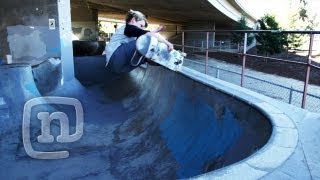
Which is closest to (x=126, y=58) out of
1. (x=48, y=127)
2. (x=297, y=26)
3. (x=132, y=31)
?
(x=132, y=31)

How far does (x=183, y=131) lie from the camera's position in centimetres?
502

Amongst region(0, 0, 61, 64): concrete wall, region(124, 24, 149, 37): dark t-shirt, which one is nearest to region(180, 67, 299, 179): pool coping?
region(124, 24, 149, 37): dark t-shirt

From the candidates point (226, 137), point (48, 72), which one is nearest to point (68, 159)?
point (226, 137)

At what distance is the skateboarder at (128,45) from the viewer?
5383 millimetres

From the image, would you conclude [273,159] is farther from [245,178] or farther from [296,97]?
[296,97]

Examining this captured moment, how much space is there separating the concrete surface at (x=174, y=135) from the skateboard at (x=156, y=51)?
453mm

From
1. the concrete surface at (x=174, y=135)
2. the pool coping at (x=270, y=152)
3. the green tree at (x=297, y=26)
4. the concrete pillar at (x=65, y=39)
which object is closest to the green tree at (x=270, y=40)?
the green tree at (x=297, y=26)

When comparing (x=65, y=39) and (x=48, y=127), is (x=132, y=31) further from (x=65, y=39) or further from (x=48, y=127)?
(x=65, y=39)

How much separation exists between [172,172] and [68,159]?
6.12ft

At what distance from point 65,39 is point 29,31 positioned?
1.22 meters

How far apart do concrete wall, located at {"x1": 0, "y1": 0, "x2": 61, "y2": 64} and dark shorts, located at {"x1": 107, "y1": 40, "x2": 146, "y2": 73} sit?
438 centimetres

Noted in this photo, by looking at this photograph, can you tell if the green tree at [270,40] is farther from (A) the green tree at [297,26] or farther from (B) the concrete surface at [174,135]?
(B) the concrete surface at [174,135]

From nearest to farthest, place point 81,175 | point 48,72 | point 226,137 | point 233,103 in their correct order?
point 226,137
point 233,103
point 81,175
point 48,72

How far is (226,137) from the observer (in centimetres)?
394
